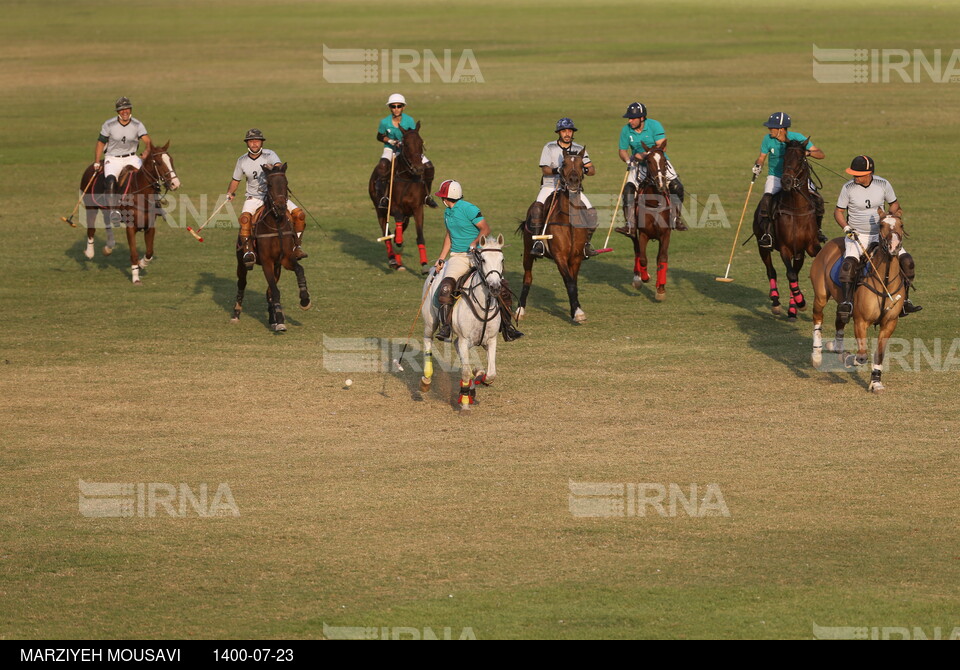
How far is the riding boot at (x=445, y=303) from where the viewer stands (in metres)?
18.6

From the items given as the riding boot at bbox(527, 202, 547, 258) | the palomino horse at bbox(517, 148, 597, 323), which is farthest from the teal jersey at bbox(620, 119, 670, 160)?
the riding boot at bbox(527, 202, 547, 258)

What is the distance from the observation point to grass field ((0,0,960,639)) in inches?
518

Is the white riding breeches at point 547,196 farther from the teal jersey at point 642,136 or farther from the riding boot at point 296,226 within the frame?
the riding boot at point 296,226

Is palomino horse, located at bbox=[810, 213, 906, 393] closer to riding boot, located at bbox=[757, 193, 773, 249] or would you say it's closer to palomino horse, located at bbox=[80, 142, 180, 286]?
riding boot, located at bbox=[757, 193, 773, 249]

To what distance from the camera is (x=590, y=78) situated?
180ft

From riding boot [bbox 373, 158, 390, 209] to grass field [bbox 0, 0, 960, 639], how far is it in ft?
4.86

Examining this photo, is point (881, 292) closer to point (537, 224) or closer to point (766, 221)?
point (766, 221)

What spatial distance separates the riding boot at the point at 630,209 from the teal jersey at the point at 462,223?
20.4ft

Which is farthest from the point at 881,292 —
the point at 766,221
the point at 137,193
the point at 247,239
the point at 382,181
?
the point at 137,193

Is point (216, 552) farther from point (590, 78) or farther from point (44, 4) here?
point (44, 4)

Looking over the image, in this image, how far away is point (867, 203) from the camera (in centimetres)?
1973

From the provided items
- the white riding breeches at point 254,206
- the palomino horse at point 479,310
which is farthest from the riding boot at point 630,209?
the palomino horse at point 479,310

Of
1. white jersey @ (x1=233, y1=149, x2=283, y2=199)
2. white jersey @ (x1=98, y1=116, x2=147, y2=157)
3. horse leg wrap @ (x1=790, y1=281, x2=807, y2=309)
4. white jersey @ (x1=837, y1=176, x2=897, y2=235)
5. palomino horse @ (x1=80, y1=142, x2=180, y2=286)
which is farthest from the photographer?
white jersey @ (x1=98, y1=116, x2=147, y2=157)

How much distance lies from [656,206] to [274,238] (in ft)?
23.3
